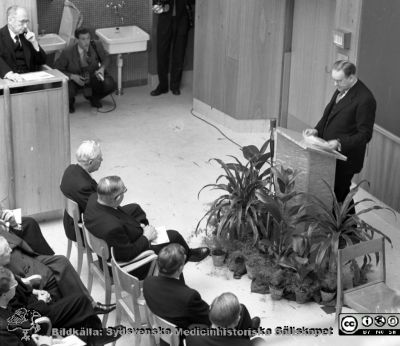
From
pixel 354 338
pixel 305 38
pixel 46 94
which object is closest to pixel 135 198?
pixel 46 94

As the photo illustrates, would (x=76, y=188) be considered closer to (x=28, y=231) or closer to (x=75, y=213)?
(x=75, y=213)

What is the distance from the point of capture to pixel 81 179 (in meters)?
6.88

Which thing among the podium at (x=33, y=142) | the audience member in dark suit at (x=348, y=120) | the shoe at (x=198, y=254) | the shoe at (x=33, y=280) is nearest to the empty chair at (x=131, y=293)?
the shoe at (x=33, y=280)

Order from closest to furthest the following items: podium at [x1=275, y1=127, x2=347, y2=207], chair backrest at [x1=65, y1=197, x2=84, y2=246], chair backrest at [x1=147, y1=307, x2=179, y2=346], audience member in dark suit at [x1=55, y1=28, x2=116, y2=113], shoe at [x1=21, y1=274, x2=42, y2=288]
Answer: chair backrest at [x1=147, y1=307, x2=179, y2=346]
shoe at [x1=21, y1=274, x2=42, y2=288]
chair backrest at [x1=65, y1=197, x2=84, y2=246]
podium at [x1=275, y1=127, x2=347, y2=207]
audience member in dark suit at [x1=55, y1=28, x2=116, y2=113]

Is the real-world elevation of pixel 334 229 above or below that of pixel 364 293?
above

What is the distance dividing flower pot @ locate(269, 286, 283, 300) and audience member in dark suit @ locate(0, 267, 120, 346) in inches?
62.3

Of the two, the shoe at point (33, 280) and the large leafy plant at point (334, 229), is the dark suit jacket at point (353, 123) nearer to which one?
the large leafy plant at point (334, 229)

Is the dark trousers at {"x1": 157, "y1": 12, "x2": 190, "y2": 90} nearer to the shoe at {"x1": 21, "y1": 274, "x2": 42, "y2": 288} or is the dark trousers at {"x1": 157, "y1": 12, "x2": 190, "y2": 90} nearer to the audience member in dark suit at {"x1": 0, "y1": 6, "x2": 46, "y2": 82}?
the audience member in dark suit at {"x1": 0, "y1": 6, "x2": 46, "y2": 82}

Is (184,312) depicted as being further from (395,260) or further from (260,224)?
(395,260)

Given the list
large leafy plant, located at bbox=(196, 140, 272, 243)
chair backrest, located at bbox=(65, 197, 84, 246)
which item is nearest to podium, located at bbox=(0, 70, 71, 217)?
chair backrest, located at bbox=(65, 197, 84, 246)

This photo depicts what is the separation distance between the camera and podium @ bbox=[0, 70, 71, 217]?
7.64m

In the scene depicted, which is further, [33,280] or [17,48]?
[17,48]

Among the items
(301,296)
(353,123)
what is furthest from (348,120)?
(301,296)

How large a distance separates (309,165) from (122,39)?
4768 mm
